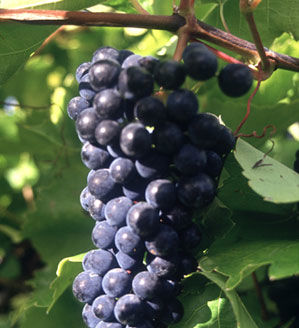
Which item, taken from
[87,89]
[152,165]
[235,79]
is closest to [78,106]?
[87,89]

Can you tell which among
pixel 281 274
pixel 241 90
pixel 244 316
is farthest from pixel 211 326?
pixel 241 90

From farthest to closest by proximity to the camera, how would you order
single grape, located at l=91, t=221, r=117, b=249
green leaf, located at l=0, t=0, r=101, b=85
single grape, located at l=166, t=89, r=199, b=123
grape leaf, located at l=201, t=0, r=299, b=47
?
grape leaf, located at l=201, t=0, r=299, b=47 → green leaf, located at l=0, t=0, r=101, b=85 → single grape, located at l=91, t=221, r=117, b=249 → single grape, located at l=166, t=89, r=199, b=123

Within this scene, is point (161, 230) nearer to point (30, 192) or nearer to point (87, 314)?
point (87, 314)

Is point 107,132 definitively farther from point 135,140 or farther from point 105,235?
point 105,235

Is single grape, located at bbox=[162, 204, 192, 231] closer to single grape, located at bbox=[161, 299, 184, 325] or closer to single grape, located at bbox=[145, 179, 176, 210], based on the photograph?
single grape, located at bbox=[145, 179, 176, 210]

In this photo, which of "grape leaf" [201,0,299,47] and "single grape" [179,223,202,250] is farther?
"grape leaf" [201,0,299,47]

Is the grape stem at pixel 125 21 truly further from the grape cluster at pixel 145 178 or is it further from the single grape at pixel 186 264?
the single grape at pixel 186 264

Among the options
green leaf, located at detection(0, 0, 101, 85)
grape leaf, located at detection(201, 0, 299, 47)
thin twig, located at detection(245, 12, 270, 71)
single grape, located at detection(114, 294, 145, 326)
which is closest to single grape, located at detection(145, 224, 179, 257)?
single grape, located at detection(114, 294, 145, 326)
